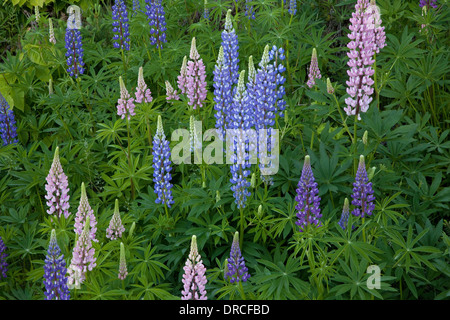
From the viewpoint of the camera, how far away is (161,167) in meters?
3.95

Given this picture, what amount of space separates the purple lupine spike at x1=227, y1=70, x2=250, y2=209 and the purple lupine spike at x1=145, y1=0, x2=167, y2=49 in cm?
175

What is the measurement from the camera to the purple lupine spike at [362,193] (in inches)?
139

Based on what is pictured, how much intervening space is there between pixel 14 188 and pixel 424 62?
11.4 feet

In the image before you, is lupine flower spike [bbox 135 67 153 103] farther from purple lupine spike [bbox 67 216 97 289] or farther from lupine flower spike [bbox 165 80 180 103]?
purple lupine spike [bbox 67 216 97 289]

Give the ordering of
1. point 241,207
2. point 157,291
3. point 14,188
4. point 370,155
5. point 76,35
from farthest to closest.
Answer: point 76,35, point 14,188, point 370,155, point 241,207, point 157,291

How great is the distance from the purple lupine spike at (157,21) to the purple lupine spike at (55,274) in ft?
8.36

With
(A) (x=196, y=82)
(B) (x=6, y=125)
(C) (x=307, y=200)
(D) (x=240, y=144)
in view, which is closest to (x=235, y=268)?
(C) (x=307, y=200)

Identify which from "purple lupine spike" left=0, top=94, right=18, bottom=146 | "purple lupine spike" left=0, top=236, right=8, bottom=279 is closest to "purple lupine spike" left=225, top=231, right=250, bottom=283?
"purple lupine spike" left=0, top=236, right=8, bottom=279

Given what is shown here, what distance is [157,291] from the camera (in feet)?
11.2

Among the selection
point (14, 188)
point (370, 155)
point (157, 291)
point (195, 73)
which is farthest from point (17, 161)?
point (370, 155)

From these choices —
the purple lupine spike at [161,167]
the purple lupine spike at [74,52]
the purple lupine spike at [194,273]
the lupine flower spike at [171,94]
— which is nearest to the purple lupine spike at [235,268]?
the purple lupine spike at [194,273]

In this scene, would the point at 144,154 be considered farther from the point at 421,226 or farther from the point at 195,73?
the point at 421,226

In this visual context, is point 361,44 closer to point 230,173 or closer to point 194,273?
point 230,173

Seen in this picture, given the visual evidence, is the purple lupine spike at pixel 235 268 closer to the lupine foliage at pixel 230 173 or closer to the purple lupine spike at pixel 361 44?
the lupine foliage at pixel 230 173
